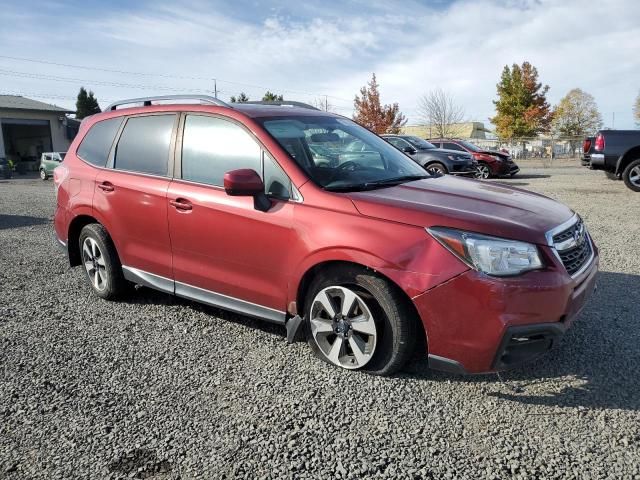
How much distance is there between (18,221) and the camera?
1005 centimetres

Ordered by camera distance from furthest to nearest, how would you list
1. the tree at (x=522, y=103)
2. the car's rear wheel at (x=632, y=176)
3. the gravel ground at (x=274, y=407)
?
the tree at (x=522, y=103)
the car's rear wheel at (x=632, y=176)
the gravel ground at (x=274, y=407)

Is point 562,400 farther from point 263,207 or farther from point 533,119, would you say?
point 533,119

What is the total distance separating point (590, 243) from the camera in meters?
3.58

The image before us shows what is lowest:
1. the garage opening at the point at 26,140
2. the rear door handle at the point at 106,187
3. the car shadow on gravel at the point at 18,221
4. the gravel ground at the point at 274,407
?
the gravel ground at the point at 274,407

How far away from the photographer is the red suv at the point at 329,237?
108 inches

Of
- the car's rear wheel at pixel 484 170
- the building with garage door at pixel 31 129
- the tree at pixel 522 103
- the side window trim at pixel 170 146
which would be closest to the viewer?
the side window trim at pixel 170 146

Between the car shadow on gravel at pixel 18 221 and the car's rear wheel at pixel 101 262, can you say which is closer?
the car's rear wheel at pixel 101 262

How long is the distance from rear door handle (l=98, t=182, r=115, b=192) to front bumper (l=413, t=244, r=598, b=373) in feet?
9.49

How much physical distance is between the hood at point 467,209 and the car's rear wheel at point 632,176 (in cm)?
1016

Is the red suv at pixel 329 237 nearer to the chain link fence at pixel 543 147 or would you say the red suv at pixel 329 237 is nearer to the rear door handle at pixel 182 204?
the rear door handle at pixel 182 204

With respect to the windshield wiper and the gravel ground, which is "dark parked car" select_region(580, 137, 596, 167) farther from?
the windshield wiper

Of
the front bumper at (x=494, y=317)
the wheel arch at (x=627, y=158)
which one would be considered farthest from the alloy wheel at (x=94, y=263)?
the wheel arch at (x=627, y=158)

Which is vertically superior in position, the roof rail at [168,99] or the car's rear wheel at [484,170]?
the roof rail at [168,99]

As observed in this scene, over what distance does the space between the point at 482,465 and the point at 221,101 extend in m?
3.06
